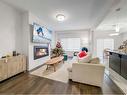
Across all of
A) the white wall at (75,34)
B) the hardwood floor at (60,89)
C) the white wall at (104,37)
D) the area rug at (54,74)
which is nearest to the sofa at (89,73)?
the hardwood floor at (60,89)

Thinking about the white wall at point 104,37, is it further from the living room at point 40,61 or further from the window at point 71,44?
the living room at point 40,61

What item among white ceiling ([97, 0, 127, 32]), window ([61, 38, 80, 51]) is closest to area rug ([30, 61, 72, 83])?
white ceiling ([97, 0, 127, 32])

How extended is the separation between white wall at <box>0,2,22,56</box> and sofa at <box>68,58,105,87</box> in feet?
9.36

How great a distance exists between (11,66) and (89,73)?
288cm

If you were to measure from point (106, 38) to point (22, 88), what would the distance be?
8.92 m

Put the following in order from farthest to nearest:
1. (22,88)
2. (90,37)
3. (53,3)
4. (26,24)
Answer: (90,37)
(26,24)
(53,3)
(22,88)

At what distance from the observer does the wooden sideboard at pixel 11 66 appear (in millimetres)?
3250

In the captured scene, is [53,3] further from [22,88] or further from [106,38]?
[106,38]

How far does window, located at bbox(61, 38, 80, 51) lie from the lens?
9.64 m

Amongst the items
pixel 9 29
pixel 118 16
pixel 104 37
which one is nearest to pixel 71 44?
pixel 104 37

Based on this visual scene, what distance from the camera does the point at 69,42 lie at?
9859 millimetres

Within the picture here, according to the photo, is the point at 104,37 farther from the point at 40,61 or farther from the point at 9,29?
the point at 9,29

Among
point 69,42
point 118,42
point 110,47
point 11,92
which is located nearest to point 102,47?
point 110,47

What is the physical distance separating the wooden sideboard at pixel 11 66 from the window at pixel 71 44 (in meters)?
5.95
